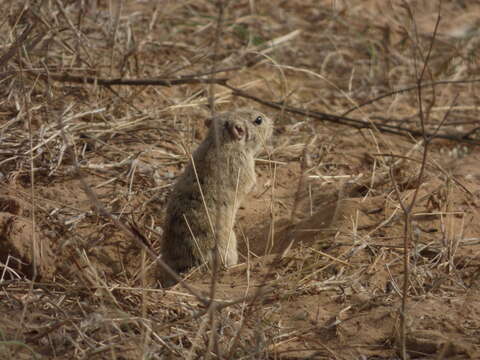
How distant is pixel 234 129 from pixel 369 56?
3924mm

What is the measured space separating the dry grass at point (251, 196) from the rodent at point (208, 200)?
205mm

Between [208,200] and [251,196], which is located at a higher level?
[208,200]

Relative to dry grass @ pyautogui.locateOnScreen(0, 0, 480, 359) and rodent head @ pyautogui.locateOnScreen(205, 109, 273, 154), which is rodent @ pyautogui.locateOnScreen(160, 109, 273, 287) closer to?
rodent head @ pyautogui.locateOnScreen(205, 109, 273, 154)

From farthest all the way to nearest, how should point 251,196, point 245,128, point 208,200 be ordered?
1. point 251,196
2. point 245,128
3. point 208,200

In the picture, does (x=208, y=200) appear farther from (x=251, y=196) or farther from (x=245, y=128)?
(x=251, y=196)

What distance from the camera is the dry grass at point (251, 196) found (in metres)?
3.41

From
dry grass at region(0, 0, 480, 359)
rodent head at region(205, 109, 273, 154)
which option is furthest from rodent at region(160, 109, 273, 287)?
dry grass at region(0, 0, 480, 359)

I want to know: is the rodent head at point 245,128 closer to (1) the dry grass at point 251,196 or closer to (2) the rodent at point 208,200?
(2) the rodent at point 208,200

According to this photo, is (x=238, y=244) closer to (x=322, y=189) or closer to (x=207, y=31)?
(x=322, y=189)

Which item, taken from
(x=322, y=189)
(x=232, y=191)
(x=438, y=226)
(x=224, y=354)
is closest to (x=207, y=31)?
→ (x=322, y=189)

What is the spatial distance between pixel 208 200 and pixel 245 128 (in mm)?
751

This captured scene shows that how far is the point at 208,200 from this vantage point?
15.6 feet

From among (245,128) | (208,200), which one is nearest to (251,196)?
(245,128)

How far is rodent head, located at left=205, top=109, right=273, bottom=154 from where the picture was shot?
507 centimetres
